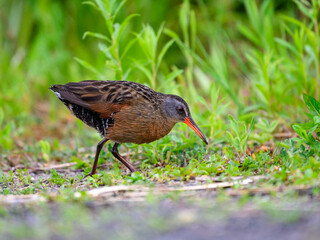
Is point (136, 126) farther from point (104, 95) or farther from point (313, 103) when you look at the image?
point (313, 103)

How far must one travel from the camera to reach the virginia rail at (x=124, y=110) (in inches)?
210

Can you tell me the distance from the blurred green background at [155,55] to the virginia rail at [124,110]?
56cm

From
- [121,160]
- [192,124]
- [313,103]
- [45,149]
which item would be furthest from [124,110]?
[313,103]

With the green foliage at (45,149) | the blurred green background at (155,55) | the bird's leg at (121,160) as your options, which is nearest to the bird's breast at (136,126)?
the bird's leg at (121,160)

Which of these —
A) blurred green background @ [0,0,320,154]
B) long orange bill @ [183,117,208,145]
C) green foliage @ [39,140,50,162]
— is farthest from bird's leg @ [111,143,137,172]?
blurred green background @ [0,0,320,154]

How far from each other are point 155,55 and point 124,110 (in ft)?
6.30

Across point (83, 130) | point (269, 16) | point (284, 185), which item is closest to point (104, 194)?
point (284, 185)

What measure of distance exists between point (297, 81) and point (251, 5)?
150 centimetres

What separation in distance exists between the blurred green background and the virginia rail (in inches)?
Answer: 22.1

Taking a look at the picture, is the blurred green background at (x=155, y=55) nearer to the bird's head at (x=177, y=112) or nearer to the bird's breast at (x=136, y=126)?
the bird's head at (x=177, y=112)

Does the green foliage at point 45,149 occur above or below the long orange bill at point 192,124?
below

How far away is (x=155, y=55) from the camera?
712cm

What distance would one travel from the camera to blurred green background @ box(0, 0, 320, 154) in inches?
260

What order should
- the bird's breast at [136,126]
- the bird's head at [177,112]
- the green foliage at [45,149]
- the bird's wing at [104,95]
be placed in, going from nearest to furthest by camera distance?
the bird's breast at [136,126] → the bird's wing at [104,95] → the bird's head at [177,112] → the green foliage at [45,149]
